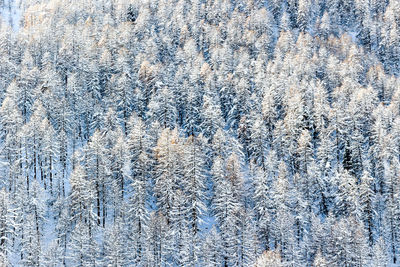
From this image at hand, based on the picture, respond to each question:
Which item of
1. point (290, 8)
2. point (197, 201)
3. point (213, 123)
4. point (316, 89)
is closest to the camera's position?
point (197, 201)

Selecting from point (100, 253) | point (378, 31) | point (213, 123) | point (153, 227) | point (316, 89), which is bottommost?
point (100, 253)

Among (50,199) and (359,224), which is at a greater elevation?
(359,224)

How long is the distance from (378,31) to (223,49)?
6369cm

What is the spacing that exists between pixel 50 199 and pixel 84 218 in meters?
12.6

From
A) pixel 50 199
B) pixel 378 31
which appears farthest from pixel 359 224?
pixel 378 31

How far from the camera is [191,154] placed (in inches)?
2504

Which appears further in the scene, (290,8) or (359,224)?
(290,8)

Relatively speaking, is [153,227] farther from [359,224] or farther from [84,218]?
[359,224]

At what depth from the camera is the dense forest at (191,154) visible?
55.7 meters

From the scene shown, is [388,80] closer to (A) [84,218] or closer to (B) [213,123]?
(B) [213,123]

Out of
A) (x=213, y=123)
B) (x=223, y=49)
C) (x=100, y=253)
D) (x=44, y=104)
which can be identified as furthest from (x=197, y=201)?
(x=223, y=49)

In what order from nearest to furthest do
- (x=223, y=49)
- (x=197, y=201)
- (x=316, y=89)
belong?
(x=197, y=201)
(x=316, y=89)
(x=223, y=49)

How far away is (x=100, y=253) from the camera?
55875 mm

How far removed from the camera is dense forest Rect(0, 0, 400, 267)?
2192 inches
